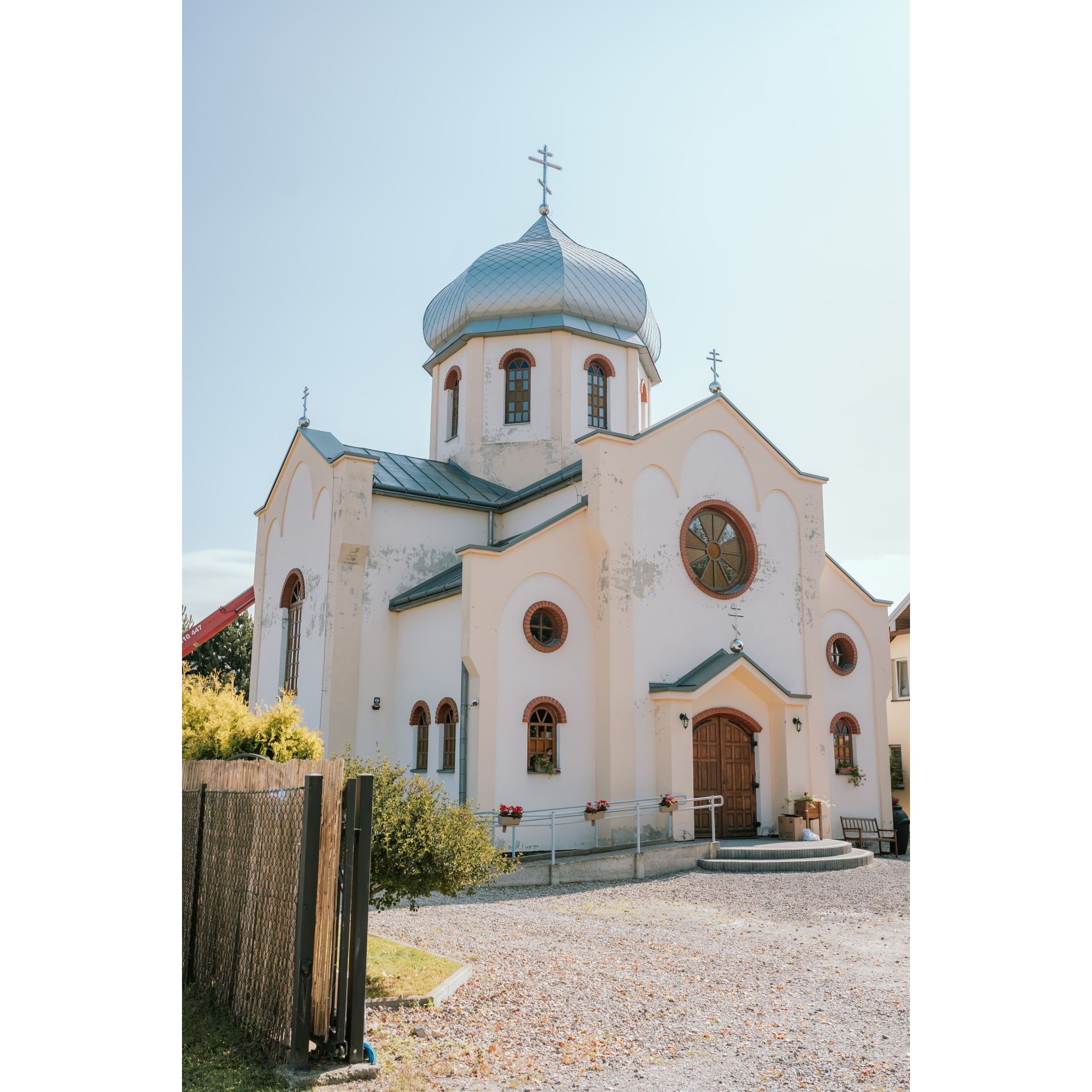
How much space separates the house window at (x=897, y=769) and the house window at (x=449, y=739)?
47.8 feet

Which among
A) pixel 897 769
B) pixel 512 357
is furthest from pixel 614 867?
pixel 897 769

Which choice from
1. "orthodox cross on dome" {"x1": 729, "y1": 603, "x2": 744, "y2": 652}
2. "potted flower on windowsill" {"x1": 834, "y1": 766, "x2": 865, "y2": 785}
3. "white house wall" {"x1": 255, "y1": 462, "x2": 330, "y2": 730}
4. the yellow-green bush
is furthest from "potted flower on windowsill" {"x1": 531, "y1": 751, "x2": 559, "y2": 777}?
"potted flower on windowsill" {"x1": 834, "y1": 766, "x2": 865, "y2": 785}

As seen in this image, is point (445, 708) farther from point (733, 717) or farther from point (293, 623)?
point (293, 623)

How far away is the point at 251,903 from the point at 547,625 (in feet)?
36.0

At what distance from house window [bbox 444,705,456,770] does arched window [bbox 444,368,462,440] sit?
27.9 ft

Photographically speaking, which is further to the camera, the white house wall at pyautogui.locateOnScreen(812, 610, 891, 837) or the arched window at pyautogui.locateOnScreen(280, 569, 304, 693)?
the arched window at pyautogui.locateOnScreen(280, 569, 304, 693)

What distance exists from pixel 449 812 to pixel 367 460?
12.6 meters

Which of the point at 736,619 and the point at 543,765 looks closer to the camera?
the point at 543,765

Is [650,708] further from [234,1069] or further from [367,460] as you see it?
[234,1069]

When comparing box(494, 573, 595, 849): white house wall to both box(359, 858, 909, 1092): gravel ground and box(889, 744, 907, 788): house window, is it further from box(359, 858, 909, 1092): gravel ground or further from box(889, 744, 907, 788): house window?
box(889, 744, 907, 788): house window

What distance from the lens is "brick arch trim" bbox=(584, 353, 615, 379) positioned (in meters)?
22.6

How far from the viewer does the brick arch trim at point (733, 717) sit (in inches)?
714

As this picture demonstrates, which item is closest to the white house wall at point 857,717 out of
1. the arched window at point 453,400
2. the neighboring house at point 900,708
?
the neighboring house at point 900,708

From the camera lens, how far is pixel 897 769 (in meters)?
27.0
